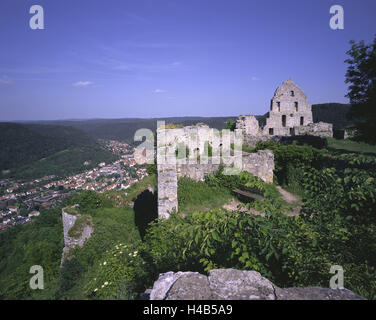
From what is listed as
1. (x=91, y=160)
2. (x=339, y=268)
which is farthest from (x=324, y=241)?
(x=91, y=160)

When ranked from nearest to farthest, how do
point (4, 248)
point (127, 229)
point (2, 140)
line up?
point (127, 229) < point (4, 248) < point (2, 140)

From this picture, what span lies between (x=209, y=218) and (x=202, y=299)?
1.13 metres

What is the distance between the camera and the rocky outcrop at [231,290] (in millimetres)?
1516

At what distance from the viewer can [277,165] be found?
11.2 metres

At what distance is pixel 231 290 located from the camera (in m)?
1.61

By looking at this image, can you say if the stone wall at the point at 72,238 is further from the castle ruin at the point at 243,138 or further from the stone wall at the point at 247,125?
the stone wall at the point at 247,125

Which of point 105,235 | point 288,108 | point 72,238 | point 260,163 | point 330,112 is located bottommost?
point 72,238

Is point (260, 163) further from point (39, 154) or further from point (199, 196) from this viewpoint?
point (39, 154)

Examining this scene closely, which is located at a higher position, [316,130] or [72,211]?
[316,130]

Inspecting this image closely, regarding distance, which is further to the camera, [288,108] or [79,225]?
[288,108]

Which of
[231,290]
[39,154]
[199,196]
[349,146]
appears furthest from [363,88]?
[39,154]

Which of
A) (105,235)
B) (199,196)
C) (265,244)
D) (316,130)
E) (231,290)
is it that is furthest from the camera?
(316,130)

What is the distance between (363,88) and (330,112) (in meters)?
34.9

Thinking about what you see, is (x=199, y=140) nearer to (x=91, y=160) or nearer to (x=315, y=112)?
(x=315, y=112)
